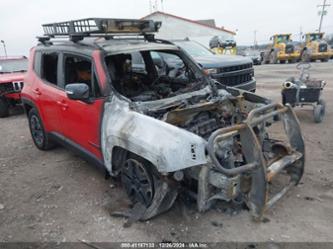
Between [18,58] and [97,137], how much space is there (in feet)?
27.9

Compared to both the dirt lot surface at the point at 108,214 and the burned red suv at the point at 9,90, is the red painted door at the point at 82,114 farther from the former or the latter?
the burned red suv at the point at 9,90

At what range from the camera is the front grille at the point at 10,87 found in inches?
354

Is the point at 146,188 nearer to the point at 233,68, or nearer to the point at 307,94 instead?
the point at 307,94

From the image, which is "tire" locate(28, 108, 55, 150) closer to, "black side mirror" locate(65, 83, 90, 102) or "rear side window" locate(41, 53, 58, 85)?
"rear side window" locate(41, 53, 58, 85)

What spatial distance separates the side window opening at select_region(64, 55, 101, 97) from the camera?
4.00 m

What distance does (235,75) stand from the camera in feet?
25.2

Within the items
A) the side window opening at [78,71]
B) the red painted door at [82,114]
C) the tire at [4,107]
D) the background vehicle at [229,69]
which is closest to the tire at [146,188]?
the red painted door at [82,114]

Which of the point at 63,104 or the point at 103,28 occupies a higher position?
the point at 103,28

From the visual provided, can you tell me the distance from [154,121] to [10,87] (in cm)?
→ 744

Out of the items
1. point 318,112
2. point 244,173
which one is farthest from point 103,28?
point 318,112

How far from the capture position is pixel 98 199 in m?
3.98

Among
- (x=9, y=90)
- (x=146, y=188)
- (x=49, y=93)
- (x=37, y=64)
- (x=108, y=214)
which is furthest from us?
(x=9, y=90)

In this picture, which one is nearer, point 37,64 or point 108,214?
point 108,214

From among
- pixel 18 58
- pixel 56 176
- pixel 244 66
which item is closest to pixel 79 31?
pixel 56 176
